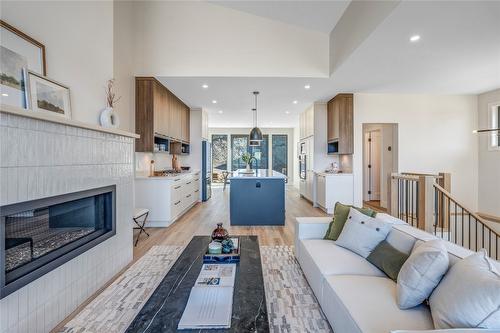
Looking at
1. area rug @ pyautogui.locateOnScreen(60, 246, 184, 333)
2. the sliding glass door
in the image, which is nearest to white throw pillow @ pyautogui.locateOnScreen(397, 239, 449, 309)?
area rug @ pyautogui.locateOnScreen(60, 246, 184, 333)

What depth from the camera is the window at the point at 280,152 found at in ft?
37.5

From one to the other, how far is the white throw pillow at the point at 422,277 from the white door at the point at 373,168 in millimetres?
A: 6667

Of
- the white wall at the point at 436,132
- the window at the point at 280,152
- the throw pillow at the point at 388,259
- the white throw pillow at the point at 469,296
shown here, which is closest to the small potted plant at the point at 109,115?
the throw pillow at the point at 388,259

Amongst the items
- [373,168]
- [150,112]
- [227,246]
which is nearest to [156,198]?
[150,112]

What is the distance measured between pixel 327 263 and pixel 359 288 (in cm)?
40

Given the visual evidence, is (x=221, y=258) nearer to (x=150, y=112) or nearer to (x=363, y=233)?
(x=363, y=233)

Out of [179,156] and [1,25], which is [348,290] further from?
[179,156]

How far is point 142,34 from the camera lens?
438 centimetres

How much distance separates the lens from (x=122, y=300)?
2193mm

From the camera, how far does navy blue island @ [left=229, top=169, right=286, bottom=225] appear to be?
183 inches

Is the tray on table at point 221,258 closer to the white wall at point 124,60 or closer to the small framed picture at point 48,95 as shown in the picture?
the small framed picture at point 48,95

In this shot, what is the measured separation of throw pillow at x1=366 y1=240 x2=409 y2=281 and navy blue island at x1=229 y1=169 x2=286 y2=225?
2.63 m

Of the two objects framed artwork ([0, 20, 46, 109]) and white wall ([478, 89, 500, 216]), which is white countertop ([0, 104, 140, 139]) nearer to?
framed artwork ([0, 20, 46, 109])

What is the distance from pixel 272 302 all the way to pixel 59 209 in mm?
1991
